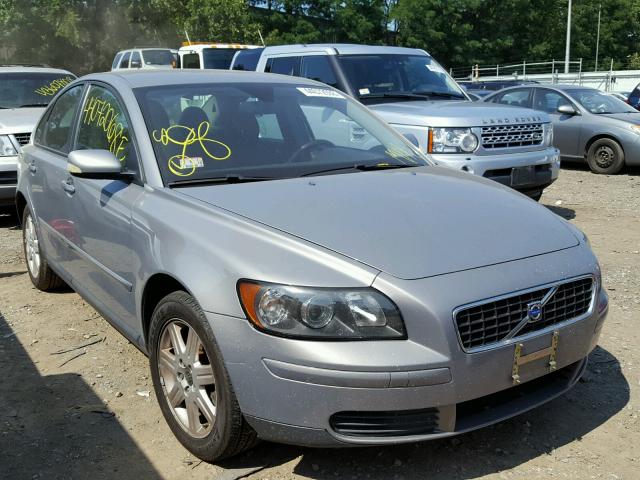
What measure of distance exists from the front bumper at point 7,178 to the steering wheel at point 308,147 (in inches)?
193

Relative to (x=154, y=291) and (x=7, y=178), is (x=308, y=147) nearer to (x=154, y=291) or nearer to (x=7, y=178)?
(x=154, y=291)

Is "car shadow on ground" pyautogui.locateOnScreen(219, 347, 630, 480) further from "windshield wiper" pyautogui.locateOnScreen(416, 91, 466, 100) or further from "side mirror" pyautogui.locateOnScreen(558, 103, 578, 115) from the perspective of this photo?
"side mirror" pyautogui.locateOnScreen(558, 103, 578, 115)

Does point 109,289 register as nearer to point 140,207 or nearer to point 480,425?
point 140,207

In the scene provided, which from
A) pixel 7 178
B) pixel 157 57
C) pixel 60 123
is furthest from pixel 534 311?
pixel 157 57

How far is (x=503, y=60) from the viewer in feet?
205

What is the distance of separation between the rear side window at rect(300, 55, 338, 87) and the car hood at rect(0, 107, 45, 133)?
310cm

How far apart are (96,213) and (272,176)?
3.31ft

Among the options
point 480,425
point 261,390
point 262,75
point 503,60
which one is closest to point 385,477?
point 480,425

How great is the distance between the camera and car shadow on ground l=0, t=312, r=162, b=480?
10.1ft

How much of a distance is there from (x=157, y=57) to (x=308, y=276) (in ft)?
70.2

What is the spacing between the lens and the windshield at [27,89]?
9125 millimetres

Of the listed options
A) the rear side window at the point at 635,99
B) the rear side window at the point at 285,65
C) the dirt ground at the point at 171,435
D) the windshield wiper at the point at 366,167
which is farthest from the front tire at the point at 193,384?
the rear side window at the point at 635,99

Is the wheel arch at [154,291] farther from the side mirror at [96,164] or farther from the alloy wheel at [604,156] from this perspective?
the alloy wheel at [604,156]

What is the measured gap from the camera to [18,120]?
317 inches
